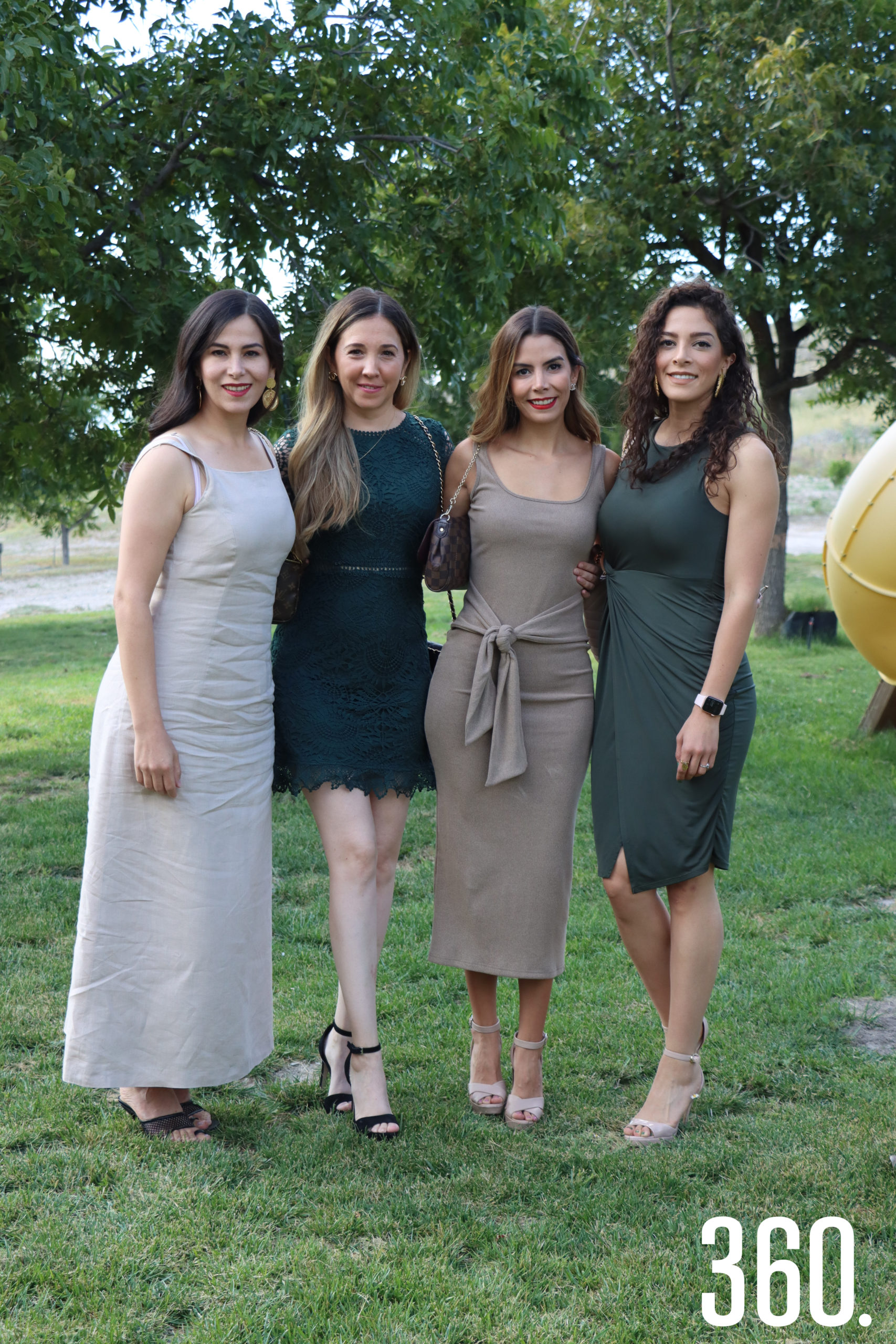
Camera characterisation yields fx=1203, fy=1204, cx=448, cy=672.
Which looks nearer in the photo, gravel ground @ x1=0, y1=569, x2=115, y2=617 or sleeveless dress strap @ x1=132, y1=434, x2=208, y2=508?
sleeveless dress strap @ x1=132, y1=434, x2=208, y2=508

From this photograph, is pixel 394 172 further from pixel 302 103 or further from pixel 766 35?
pixel 766 35

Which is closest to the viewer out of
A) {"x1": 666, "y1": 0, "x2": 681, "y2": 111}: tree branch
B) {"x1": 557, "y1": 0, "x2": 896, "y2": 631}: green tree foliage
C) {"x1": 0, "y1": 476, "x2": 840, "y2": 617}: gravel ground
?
{"x1": 557, "y1": 0, "x2": 896, "y2": 631}: green tree foliage

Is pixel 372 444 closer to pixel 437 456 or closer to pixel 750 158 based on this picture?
pixel 437 456

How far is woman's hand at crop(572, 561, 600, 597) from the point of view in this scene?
133 inches

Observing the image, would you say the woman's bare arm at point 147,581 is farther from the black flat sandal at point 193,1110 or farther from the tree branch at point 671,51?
the tree branch at point 671,51

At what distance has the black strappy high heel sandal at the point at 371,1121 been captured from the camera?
10.5 ft

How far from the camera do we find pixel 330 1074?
3.49 m

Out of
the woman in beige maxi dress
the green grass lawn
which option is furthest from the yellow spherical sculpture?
the woman in beige maxi dress

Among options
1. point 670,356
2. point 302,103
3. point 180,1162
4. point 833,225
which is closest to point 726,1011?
point 180,1162

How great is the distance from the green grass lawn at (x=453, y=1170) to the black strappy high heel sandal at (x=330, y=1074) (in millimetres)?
50

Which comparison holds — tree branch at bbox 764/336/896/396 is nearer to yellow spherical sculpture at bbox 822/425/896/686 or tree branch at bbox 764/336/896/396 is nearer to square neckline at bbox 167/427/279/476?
yellow spherical sculpture at bbox 822/425/896/686

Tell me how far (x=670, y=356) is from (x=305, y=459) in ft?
3.37

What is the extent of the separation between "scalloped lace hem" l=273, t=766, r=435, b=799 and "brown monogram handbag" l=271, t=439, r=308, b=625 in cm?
44

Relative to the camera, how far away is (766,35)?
11.8m
